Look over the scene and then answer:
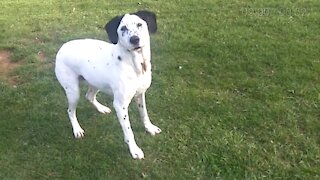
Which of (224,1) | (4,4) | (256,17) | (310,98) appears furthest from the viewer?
(4,4)

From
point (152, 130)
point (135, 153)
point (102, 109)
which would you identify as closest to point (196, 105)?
point (152, 130)

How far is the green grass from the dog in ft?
1.34

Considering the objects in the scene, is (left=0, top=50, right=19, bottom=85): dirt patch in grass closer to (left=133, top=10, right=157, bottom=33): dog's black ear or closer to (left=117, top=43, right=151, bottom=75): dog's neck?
(left=117, top=43, right=151, bottom=75): dog's neck

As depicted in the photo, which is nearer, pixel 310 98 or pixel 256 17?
pixel 310 98

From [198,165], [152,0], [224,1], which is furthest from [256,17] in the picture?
[198,165]

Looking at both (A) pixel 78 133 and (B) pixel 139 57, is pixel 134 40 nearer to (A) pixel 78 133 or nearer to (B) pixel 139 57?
(B) pixel 139 57

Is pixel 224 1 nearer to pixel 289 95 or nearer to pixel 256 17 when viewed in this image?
pixel 256 17

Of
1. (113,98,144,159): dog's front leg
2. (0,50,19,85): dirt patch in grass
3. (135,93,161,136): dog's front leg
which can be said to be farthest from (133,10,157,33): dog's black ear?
(0,50,19,85): dirt patch in grass

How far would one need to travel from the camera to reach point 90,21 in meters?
8.50

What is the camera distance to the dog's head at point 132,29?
3945 millimetres

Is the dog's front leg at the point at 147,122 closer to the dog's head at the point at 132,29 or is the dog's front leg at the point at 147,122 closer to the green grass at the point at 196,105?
the green grass at the point at 196,105

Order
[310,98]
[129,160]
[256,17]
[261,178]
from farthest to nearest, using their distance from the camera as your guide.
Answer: [256,17], [310,98], [129,160], [261,178]

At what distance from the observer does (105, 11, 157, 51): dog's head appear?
3945 millimetres

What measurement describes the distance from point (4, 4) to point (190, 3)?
399cm
